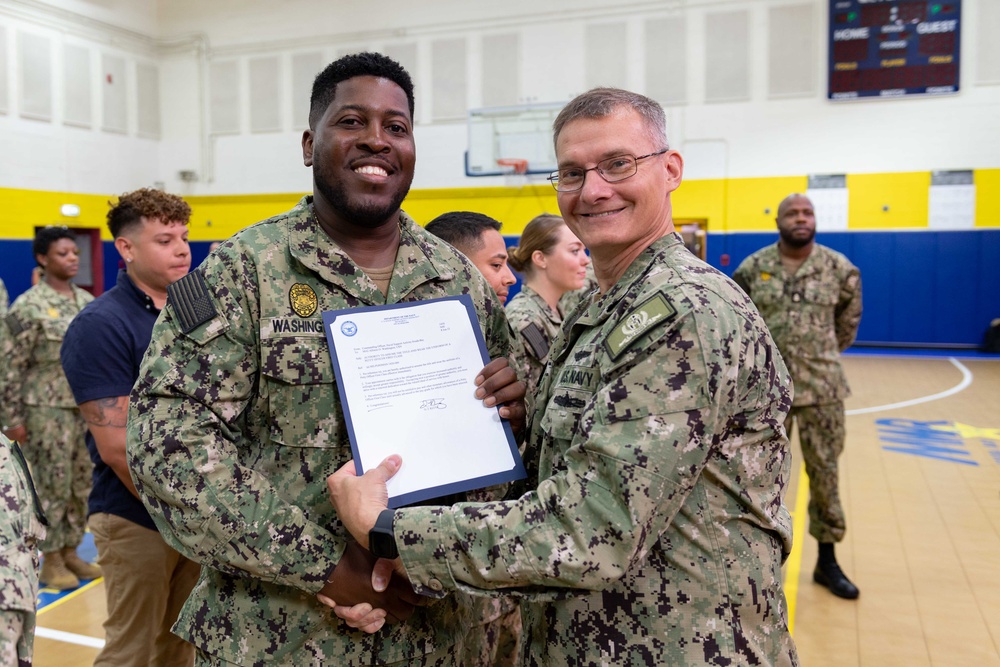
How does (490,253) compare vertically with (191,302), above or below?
above

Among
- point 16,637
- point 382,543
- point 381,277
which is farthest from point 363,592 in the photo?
point 381,277

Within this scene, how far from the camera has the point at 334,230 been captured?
5.96 ft

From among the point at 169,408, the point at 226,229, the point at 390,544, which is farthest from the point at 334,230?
the point at 226,229

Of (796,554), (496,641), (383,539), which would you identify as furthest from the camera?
(796,554)

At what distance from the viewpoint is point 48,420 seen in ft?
15.7

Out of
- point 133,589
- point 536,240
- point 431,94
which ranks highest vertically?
point 431,94

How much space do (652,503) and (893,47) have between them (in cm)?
1377

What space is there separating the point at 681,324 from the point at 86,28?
1709 cm

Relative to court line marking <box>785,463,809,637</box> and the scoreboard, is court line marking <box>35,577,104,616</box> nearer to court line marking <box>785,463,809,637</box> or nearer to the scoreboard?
court line marking <box>785,463,809,637</box>

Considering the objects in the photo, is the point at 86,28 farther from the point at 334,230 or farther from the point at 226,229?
the point at 334,230

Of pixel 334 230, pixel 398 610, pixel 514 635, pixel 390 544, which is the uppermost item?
pixel 334 230

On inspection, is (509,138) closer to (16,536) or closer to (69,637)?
(69,637)

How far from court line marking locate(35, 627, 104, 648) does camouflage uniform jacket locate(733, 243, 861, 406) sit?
13.3ft

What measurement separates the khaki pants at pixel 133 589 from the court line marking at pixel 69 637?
123 centimetres
